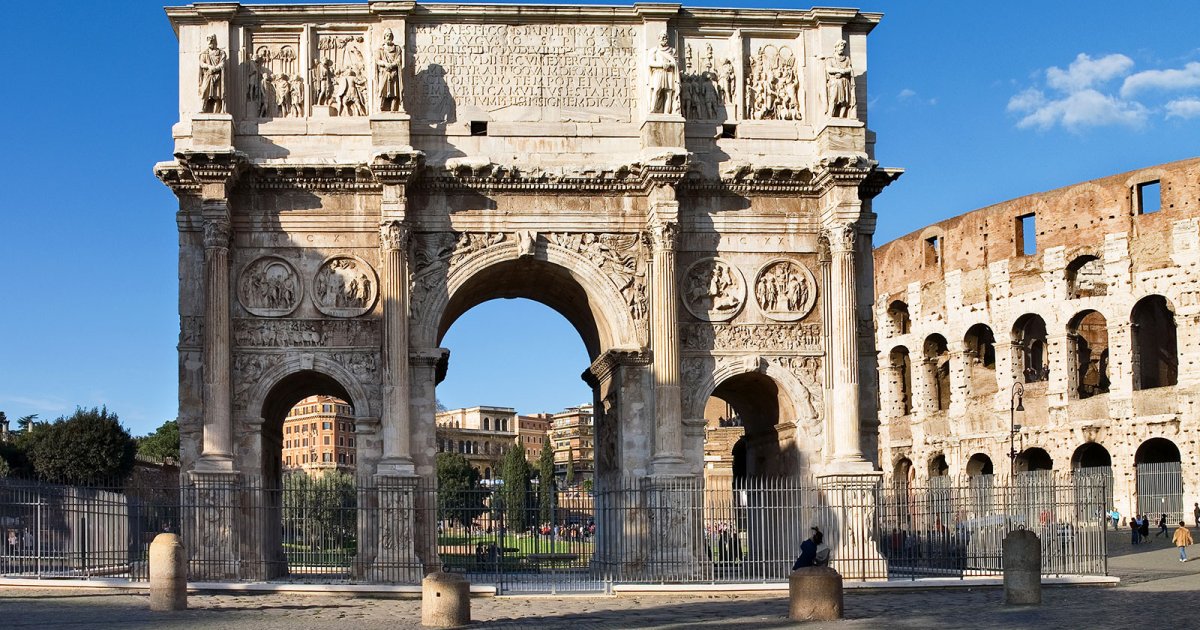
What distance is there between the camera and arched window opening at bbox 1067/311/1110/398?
41.8 metres

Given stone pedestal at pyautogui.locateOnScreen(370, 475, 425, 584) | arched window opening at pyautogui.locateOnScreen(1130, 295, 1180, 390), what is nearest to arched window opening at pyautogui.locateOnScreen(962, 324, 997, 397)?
arched window opening at pyautogui.locateOnScreen(1130, 295, 1180, 390)

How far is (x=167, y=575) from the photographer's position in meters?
16.7

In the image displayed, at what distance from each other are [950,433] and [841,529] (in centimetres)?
2451

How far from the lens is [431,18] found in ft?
75.5

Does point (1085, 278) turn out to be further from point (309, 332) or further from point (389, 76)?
point (309, 332)

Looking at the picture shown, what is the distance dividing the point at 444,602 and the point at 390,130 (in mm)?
9192

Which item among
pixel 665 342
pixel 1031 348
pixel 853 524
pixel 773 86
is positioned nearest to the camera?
pixel 853 524

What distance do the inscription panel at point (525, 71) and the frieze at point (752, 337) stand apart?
362 cm

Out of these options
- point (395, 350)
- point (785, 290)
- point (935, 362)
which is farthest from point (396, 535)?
point (935, 362)

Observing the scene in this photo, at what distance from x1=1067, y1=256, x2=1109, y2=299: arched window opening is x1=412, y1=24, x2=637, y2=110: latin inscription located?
22.5m

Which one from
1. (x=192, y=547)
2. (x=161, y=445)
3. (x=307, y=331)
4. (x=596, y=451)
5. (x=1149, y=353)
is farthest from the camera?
(x=161, y=445)

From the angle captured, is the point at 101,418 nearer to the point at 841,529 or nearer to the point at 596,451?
the point at 596,451

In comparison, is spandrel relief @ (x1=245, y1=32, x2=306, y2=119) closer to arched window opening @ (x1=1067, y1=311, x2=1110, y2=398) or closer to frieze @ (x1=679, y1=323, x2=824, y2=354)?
frieze @ (x1=679, y1=323, x2=824, y2=354)

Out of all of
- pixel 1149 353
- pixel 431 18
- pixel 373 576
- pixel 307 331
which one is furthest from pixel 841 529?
pixel 1149 353
